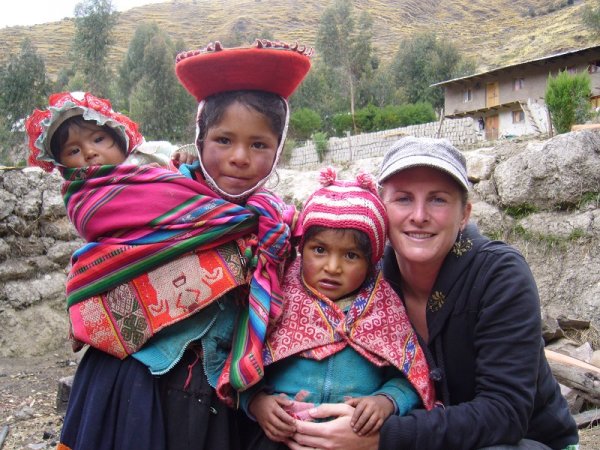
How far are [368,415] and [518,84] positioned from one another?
28053mm

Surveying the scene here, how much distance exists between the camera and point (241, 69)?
1.85 metres

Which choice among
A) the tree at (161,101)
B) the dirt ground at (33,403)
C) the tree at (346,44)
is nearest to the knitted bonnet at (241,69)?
the dirt ground at (33,403)

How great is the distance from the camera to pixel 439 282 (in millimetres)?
1863

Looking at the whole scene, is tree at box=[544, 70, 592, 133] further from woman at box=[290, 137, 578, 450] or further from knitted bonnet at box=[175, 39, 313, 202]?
knitted bonnet at box=[175, 39, 313, 202]

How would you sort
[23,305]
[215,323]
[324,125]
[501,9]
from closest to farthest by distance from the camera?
[215,323] < [23,305] < [324,125] < [501,9]

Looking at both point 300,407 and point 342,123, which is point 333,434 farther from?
point 342,123

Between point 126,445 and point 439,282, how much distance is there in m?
1.13

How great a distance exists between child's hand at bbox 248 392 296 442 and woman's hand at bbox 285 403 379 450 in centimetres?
3

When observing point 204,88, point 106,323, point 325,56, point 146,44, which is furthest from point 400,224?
point 325,56

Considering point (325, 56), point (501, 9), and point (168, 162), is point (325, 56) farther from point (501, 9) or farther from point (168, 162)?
point (501, 9)

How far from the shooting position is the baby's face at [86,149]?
1980mm

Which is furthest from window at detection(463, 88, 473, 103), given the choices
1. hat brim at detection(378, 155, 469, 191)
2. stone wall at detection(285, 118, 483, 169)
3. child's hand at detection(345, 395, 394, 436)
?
child's hand at detection(345, 395, 394, 436)

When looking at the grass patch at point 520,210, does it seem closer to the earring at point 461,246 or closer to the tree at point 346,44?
the earring at point 461,246

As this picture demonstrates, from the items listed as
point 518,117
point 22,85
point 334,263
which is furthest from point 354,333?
point 22,85
